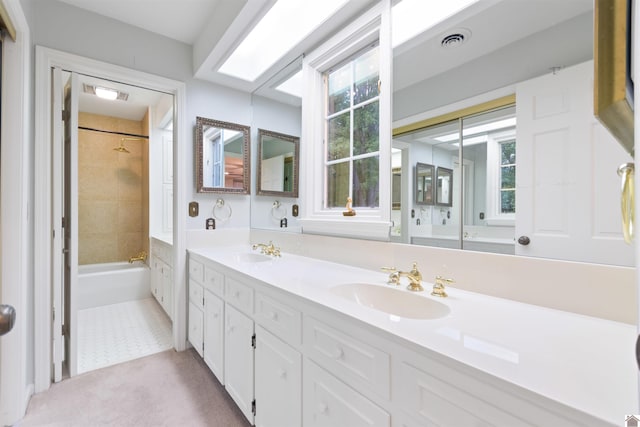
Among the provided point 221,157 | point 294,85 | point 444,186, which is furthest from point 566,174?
point 221,157

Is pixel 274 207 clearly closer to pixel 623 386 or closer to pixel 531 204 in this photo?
pixel 531 204

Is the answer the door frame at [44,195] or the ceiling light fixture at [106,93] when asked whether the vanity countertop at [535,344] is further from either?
the ceiling light fixture at [106,93]

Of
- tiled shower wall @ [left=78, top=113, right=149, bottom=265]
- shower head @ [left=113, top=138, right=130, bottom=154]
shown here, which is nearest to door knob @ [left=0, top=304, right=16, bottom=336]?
tiled shower wall @ [left=78, top=113, right=149, bottom=265]

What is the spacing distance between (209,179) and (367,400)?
6.89 ft

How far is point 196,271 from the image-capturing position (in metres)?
2.12

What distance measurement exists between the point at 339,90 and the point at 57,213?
2005 millimetres

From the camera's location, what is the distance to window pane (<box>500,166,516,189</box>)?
1.06 m

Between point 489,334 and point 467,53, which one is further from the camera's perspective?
point 467,53

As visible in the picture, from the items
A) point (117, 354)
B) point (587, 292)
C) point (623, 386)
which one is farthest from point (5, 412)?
point (587, 292)

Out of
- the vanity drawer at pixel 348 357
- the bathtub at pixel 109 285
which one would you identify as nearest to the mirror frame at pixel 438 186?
the vanity drawer at pixel 348 357

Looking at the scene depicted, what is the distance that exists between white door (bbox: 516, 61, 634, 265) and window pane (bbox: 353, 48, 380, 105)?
73cm

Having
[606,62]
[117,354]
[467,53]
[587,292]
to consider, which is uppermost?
[467,53]

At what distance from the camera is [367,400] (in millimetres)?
780

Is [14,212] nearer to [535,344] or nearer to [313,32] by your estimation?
[313,32]
